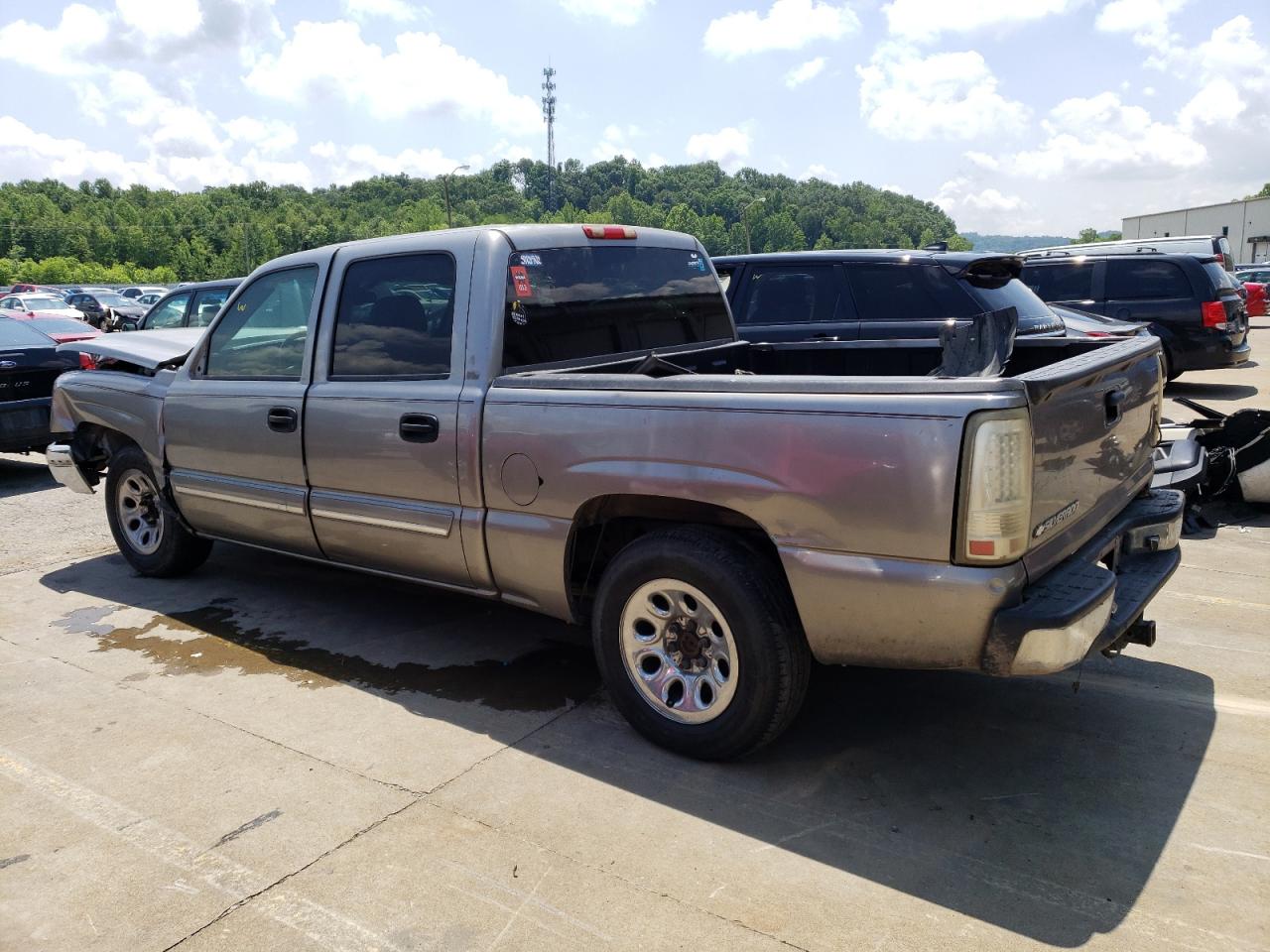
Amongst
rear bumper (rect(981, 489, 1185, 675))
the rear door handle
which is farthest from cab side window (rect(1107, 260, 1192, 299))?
the rear door handle

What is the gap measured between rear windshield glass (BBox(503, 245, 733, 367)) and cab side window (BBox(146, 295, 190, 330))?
8369 millimetres

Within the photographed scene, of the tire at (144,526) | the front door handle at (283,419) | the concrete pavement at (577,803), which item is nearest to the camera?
the concrete pavement at (577,803)

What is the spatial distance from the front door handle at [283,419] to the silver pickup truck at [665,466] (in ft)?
0.04

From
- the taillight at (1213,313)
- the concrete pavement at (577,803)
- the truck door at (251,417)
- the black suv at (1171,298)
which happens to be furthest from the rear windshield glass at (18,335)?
the taillight at (1213,313)

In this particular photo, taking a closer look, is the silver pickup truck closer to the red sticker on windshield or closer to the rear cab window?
the red sticker on windshield

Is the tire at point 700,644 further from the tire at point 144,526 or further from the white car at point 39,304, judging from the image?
the white car at point 39,304

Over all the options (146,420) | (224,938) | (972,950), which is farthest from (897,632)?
(146,420)

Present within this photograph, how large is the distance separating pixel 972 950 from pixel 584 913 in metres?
1.02

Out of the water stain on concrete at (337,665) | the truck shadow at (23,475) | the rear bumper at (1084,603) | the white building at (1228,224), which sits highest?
the white building at (1228,224)

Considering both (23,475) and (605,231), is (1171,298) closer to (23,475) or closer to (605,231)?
(605,231)

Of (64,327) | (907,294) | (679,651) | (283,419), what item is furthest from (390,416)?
(64,327)

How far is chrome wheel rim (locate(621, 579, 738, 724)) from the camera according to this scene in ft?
11.0

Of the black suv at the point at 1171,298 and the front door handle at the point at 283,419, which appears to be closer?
the front door handle at the point at 283,419

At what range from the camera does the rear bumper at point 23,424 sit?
853 cm
